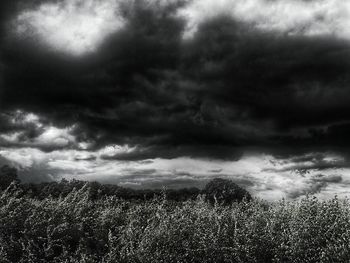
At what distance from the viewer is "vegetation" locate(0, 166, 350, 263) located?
24.0 feet

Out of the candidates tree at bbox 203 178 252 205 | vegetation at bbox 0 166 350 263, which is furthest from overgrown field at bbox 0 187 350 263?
tree at bbox 203 178 252 205

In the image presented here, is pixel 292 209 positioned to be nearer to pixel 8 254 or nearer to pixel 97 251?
pixel 97 251

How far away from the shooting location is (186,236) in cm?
873

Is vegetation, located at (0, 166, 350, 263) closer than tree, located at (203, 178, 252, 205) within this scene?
Yes

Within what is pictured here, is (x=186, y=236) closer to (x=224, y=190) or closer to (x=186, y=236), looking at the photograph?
(x=186, y=236)

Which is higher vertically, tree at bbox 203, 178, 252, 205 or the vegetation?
tree at bbox 203, 178, 252, 205

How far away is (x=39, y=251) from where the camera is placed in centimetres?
773

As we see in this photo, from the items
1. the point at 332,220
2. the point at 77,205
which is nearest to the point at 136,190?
the point at 77,205

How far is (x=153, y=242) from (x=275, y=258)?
2.46 metres

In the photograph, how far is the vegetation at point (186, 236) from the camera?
24.0 ft

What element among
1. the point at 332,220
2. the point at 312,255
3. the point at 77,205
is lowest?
the point at 312,255

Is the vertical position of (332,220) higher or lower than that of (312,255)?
higher

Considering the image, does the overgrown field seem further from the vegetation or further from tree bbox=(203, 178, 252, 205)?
tree bbox=(203, 178, 252, 205)

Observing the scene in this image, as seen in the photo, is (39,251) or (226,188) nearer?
(39,251)
